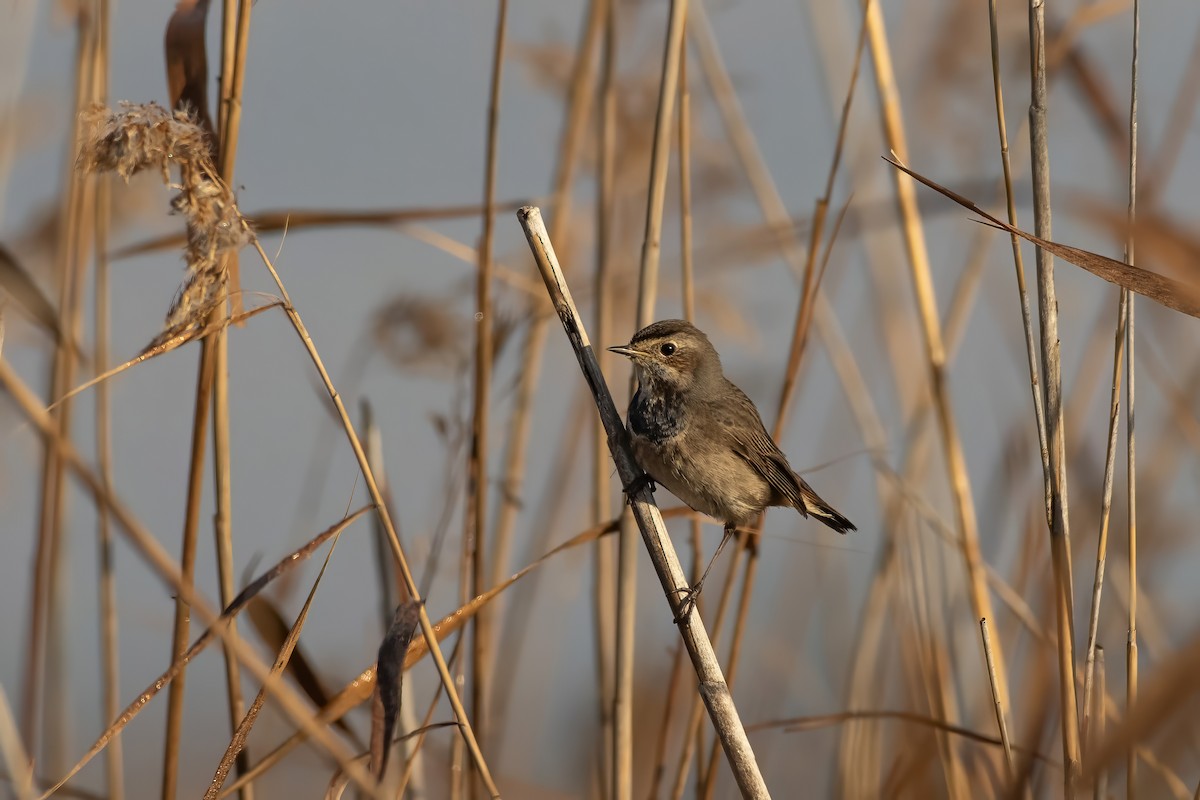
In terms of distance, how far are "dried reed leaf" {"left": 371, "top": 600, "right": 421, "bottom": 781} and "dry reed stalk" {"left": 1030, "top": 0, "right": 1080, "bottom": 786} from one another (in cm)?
118

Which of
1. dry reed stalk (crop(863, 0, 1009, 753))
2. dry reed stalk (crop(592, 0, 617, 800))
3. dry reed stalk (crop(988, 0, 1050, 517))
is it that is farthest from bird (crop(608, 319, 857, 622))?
dry reed stalk (crop(988, 0, 1050, 517))

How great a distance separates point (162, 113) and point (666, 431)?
71.3 inches

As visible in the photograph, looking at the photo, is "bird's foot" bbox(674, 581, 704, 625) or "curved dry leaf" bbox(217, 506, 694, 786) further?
"bird's foot" bbox(674, 581, 704, 625)

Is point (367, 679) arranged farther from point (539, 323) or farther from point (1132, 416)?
point (539, 323)

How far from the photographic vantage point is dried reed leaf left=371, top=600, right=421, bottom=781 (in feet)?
6.34

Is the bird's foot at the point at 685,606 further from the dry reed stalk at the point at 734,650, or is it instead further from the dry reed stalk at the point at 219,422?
the dry reed stalk at the point at 219,422

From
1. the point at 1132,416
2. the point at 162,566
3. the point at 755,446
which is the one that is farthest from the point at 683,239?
the point at 162,566

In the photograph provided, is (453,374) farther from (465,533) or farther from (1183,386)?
(1183,386)

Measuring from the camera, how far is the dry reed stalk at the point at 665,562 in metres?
2.34

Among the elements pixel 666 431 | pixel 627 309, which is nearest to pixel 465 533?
pixel 666 431

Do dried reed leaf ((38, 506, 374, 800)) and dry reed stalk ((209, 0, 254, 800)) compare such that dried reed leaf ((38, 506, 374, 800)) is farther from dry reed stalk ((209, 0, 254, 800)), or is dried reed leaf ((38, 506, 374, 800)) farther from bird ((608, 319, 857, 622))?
bird ((608, 319, 857, 622))

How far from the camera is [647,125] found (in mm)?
4469

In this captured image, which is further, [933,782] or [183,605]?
[933,782]

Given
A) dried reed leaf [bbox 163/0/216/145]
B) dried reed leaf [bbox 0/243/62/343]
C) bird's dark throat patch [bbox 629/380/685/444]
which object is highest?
dried reed leaf [bbox 163/0/216/145]
